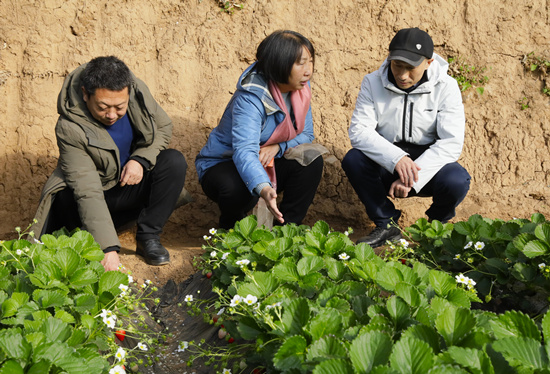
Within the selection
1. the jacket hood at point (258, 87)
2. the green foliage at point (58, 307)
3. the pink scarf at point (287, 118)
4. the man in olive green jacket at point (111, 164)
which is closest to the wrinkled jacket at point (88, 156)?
the man in olive green jacket at point (111, 164)

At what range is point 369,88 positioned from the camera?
3.84 m

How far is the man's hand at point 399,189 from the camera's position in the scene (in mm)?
3534

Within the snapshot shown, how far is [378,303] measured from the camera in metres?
2.04

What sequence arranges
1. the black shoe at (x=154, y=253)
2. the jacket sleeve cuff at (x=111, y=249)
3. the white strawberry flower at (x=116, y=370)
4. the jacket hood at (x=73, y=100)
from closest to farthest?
the white strawberry flower at (x=116, y=370) < the jacket sleeve cuff at (x=111, y=249) < the jacket hood at (x=73, y=100) < the black shoe at (x=154, y=253)

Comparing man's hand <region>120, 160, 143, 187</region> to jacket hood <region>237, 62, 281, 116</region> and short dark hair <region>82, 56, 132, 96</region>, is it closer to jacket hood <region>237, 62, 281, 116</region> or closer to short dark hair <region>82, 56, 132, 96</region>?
short dark hair <region>82, 56, 132, 96</region>

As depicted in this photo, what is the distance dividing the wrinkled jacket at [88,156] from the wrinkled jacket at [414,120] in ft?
4.76

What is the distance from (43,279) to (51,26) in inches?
131

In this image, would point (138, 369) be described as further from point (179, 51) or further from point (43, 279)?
point (179, 51)

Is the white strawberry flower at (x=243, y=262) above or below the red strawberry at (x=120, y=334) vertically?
above

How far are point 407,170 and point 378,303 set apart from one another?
1.63 metres

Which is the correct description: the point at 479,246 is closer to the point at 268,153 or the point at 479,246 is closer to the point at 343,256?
the point at 343,256

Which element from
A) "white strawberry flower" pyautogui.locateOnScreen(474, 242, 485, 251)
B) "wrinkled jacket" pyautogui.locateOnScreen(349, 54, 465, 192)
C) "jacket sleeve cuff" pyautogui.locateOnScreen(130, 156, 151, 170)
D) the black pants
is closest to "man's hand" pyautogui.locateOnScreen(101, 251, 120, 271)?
the black pants

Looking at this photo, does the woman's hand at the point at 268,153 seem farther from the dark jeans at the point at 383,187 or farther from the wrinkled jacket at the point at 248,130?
the dark jeans at the point at 383,187

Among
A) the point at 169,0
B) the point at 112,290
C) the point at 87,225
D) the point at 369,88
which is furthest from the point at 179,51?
the point at 112,290
